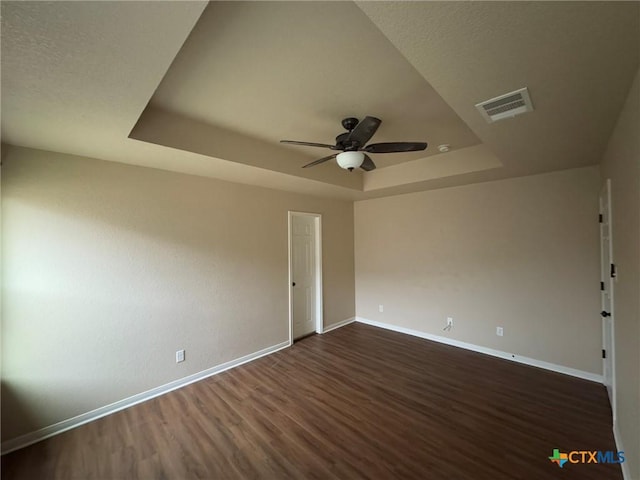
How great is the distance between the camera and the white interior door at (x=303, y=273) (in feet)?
14.1

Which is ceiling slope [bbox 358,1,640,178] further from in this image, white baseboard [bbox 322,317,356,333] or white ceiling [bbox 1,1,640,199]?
white baseboard [bbox 322,317,356,333]

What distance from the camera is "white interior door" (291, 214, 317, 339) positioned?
429 centimetres

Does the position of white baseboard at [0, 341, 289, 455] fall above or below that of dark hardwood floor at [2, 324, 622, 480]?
above

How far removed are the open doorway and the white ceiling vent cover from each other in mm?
2876

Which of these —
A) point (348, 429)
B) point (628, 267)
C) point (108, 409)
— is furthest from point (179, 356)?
point (628, 267)

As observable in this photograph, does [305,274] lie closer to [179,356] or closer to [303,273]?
[303,273]

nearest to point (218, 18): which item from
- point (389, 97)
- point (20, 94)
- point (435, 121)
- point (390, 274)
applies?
point (20, 94)

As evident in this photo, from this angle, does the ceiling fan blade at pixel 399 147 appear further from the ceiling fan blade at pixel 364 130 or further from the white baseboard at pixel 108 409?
the white baseboard at pixel 108 409

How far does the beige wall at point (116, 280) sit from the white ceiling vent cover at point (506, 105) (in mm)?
2786

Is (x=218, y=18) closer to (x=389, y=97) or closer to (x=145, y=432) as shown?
(x=389, y=97)

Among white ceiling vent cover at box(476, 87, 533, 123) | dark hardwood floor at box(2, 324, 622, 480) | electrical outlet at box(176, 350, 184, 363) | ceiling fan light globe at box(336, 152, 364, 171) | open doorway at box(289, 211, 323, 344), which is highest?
white ceiling vent cover at box(476, 87, 533, 123)

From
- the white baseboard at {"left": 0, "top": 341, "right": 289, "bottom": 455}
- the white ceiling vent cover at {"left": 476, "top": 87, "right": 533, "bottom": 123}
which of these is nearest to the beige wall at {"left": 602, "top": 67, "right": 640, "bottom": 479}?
the white ceiling vent cover at {"left": 476, "top": 87, "right": 533, "bottom": 123}

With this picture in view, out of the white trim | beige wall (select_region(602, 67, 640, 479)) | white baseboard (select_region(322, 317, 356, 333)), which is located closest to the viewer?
beige wall (select_region(602, 67, 640, 479))

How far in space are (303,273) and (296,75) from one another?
3.14 meters
